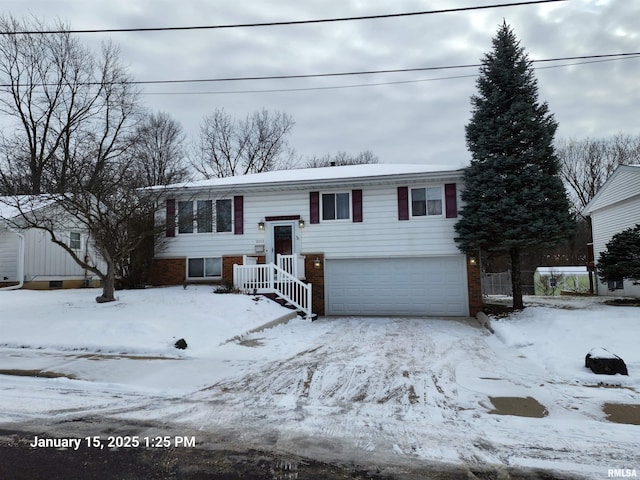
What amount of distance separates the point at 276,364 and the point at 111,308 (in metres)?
5.60

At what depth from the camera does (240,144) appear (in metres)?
33.5

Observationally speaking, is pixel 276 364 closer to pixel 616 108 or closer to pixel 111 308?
pixel 111 308

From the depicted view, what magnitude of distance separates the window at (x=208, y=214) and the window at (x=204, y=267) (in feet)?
3.69

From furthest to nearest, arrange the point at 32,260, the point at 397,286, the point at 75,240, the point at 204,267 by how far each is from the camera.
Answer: the point at 75,240, the point at 32,260, the point at 204,267, the point at 397,286

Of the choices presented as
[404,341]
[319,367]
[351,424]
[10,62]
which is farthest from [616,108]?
[10,62]

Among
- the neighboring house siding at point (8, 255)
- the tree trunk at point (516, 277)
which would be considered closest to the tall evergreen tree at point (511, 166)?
the tree trunk at point (516, 277)

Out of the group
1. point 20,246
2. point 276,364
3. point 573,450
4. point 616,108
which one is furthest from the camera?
point 616,108

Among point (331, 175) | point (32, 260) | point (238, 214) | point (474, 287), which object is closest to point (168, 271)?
point (238, 214)

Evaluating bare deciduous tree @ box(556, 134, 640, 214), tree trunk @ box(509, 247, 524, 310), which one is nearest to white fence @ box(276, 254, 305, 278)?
tree trunk @ box(509, 247, 524, 310)

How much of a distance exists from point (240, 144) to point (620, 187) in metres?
25.8

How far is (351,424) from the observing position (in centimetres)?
413

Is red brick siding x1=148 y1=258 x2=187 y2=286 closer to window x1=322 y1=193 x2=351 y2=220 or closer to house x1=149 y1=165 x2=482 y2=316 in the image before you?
house x1=149 y1=165 x2=482 y2=316

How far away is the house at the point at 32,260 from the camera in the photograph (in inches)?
611

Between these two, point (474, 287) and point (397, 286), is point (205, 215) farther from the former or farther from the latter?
point (474, 287)
